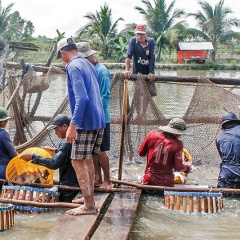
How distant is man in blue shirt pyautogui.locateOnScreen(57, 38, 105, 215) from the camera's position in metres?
4.13

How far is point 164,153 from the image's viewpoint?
551 cm

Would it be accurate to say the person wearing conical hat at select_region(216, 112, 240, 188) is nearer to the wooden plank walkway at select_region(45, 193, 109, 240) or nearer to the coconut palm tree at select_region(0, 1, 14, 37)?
the wooden plank walkway at select_region(45, 193, 109, 240)

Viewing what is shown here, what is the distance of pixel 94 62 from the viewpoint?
17.7 feet

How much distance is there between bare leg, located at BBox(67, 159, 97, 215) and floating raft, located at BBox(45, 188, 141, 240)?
0.08 meters

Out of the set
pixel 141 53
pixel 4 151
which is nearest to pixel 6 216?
pixel 4 151

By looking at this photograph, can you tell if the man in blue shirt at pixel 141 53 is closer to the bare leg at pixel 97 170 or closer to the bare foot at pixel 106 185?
the bare leg at pixel 97 170

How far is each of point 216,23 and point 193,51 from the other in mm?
4080

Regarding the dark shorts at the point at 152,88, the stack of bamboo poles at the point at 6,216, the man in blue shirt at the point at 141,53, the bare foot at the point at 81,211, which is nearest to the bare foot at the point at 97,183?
the bare foot at the point at 81,211

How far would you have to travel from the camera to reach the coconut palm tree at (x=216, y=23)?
148ft

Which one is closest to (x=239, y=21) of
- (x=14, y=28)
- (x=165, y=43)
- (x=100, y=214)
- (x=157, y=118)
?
(x=165, y=43)

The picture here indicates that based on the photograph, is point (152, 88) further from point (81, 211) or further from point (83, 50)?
point (81, 211)

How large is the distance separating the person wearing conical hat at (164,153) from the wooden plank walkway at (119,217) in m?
0.32

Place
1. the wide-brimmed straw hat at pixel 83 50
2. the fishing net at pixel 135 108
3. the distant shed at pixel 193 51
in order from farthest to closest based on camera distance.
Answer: the distant shed at pixel 193 51
the fishing net at pixel 135 108
the wide-brimmed straw hat at pixel 83 50

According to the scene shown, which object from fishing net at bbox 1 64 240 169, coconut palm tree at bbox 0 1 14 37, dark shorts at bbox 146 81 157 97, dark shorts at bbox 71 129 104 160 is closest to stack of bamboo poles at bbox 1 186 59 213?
dark shorts at bbox 71 129 104 160
